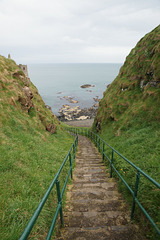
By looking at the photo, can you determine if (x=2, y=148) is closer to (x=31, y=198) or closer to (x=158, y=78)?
(x=31, y=198)

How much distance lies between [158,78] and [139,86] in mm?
3264

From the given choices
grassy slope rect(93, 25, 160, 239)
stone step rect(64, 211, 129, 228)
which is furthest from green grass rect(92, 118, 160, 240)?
stone step rect(64, 211, 129, 228)

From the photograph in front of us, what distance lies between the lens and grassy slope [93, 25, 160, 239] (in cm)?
446

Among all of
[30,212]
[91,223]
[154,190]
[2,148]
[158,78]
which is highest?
[158,78]

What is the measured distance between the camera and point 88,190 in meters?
4.52

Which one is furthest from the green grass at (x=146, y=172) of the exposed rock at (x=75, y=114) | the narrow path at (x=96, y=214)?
the exposed rock at (x=75, y=114)

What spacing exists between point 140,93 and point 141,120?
3.93 metres

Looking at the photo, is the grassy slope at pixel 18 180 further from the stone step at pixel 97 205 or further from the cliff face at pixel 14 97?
the stone step at pixel 97 205

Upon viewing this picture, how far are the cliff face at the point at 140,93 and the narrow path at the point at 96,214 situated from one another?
6754 mm

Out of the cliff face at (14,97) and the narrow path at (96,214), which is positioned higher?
the cliff face at (14,97)

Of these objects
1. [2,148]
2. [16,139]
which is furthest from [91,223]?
[16,139]

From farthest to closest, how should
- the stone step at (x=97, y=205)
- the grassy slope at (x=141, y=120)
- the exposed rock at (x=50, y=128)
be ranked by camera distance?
1. the exposed rock at (x=50, y=128)
2. the grassy slope at (x=141, y=120)
3. the stone step at (x=97, y=205)

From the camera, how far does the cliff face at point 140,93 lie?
1030 centimetres

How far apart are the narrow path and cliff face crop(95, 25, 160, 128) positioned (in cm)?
675
